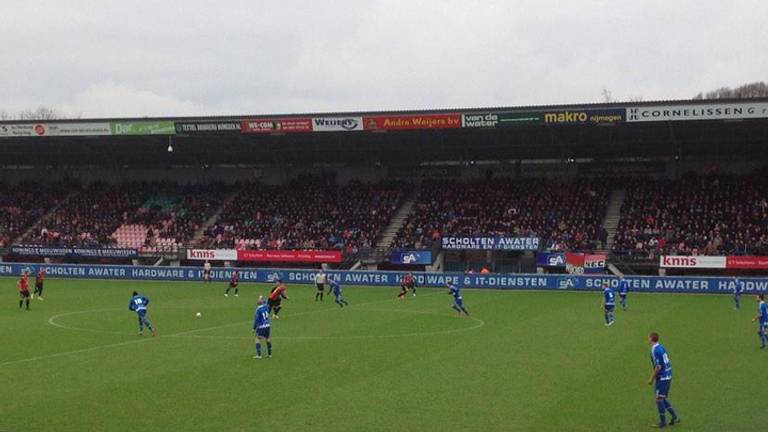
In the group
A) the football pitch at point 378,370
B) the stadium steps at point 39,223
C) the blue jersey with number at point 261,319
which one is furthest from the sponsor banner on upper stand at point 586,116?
the stadium steps at point 39,223

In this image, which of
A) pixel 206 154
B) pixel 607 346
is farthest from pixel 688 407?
pixel 206 154

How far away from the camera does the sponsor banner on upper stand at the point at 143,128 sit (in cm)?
6234

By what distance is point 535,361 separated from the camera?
2430 cm

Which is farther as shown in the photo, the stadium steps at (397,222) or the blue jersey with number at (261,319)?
the stadium steps at (397,222)

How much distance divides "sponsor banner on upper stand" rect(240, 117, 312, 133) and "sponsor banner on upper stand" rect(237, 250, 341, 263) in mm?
8920

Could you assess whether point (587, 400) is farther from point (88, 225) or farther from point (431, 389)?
point (88, 225)

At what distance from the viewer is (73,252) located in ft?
221

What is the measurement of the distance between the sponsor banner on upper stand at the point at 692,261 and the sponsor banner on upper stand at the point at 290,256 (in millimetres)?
21881

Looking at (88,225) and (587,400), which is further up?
(88,225)

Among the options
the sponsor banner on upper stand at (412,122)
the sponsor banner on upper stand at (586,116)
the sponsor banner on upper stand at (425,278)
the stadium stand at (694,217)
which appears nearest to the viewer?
the sponsor banner on upper stand at (425,278)

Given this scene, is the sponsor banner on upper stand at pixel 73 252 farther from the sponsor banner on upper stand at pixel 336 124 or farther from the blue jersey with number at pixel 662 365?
the blue jersey with number at pixel 662 365

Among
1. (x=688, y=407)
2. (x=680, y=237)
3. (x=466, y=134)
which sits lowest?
(x=688, y=407)

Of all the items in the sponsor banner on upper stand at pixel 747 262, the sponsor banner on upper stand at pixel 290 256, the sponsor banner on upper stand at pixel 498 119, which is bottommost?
the sponsor banner on upper stand at pixel 747 262

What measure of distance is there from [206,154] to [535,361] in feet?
172
